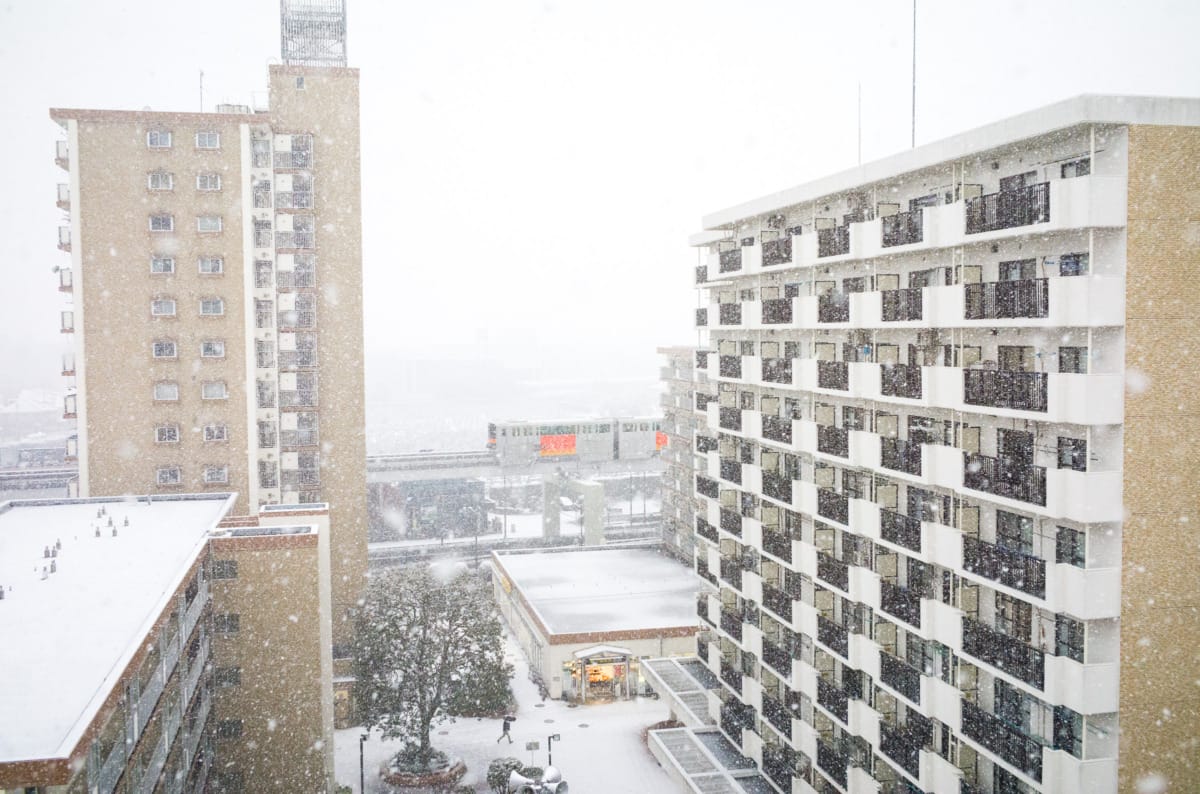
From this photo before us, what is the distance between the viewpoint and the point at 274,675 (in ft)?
79.3

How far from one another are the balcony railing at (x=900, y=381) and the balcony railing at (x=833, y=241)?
9.51 ft

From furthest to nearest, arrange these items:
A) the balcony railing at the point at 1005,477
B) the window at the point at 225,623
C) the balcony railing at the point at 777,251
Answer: the window at the point at 225,623
the balcony railing at the point at 777,251
the balcony railing at the point at 1005,477

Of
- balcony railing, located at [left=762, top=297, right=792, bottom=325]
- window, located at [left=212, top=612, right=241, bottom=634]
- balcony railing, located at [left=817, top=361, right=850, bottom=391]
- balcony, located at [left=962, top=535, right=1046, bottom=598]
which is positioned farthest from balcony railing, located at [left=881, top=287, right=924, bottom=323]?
window, located at [left=212, top=612, right=241, bottom=634]

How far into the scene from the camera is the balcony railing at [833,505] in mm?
19188

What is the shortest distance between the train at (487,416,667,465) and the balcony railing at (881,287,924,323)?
39.9 metres

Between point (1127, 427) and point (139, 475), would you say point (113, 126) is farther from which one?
point (1127, 427)

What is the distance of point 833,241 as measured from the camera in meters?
19.1

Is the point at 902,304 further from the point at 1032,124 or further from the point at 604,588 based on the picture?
the point at 604,588

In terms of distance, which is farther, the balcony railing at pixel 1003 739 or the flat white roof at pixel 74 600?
the balcony railing at pixel 1003 739

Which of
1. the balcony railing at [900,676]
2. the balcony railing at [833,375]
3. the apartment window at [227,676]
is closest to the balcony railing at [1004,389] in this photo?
the balcony railing at [833,375]

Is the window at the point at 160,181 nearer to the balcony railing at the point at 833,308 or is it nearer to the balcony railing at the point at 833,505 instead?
the balcony railing at the point at 833,308

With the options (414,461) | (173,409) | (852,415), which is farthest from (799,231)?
(414,461)

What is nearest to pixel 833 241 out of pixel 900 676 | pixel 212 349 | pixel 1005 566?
pixel 1005 566

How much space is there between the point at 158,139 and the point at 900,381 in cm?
2853
